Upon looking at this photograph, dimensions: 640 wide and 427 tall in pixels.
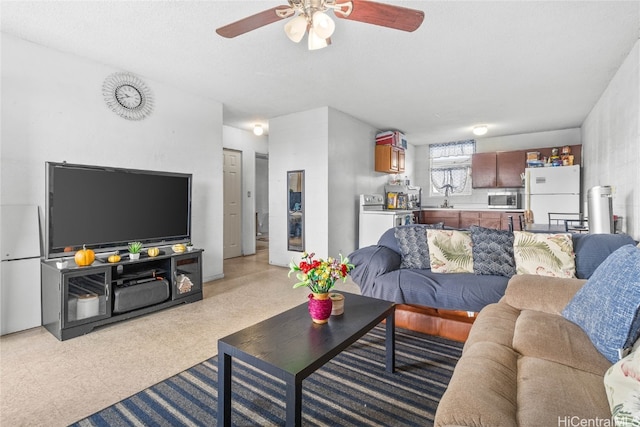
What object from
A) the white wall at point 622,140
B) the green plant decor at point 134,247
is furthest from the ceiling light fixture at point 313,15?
the white wall at point 622,140

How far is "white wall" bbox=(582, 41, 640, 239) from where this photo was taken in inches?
111

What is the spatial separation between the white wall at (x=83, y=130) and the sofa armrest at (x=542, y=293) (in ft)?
11.7

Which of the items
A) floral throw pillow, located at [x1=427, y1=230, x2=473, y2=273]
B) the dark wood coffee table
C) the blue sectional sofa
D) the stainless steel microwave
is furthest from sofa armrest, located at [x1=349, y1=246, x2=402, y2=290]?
the stainless steel microwave

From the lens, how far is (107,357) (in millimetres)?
2266

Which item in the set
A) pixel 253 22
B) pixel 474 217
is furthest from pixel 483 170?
pixel 253 22

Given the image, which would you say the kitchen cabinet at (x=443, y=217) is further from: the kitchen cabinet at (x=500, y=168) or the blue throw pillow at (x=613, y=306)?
the blue throw pillow at (x=613, y=306)

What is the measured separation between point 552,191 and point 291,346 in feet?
19.7

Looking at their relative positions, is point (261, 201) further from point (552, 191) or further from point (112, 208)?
point (552, 191)

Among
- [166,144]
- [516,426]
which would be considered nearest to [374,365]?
[516,426]

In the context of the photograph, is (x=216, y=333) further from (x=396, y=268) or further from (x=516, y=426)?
(x=516, y=426)

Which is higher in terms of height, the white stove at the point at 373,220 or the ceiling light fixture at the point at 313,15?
the ceiling light fixture at the point at 313,15

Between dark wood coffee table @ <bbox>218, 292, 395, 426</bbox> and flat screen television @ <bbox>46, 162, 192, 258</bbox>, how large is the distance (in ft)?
6.92

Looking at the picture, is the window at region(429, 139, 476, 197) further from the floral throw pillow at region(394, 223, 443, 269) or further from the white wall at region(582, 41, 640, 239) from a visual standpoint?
the floral throw pillow at region(394, 223, 443, 269)

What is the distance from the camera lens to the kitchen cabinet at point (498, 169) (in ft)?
21.1
